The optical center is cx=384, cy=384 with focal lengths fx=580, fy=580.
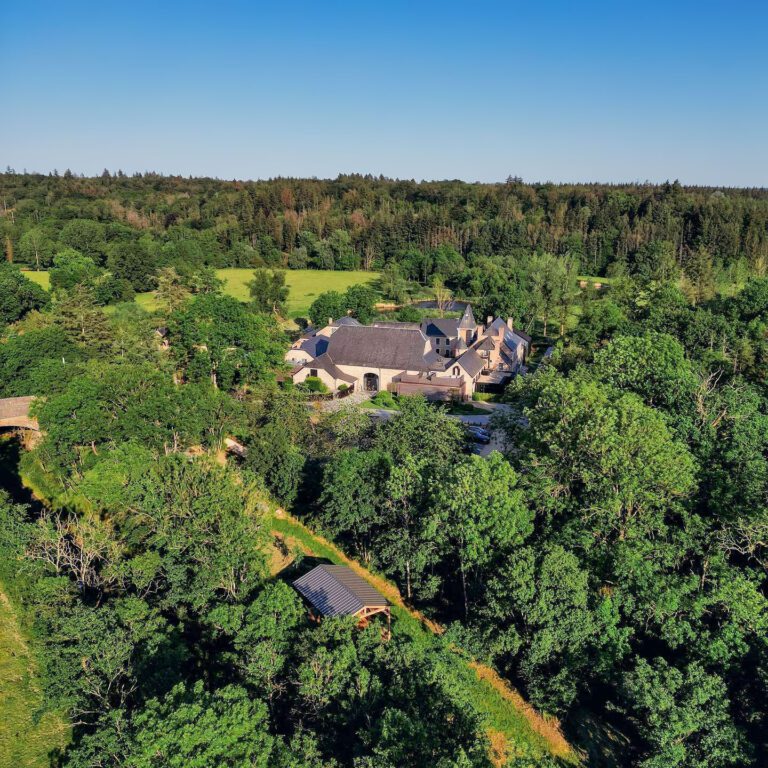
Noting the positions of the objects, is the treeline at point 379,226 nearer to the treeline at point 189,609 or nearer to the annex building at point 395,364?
the annex building at point 395,364

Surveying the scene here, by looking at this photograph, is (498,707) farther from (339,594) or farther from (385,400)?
(385,400)

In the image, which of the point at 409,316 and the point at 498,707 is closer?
the point at 498,707

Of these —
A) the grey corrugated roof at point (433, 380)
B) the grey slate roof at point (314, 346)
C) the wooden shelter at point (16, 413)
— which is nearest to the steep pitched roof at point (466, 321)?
the grey corrugated roof at point (433, 380)

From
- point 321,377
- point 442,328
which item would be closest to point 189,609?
point 321,377

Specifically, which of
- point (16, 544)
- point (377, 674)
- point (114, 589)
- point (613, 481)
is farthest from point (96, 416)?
point (613, 481)

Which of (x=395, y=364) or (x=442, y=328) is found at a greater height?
(x=442, y=328)

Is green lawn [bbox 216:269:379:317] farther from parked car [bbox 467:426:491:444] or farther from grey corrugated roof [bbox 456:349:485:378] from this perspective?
parked car [bbox 467:426:491:444]

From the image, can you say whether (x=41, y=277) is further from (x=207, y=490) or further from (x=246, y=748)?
(x=246, y=748)

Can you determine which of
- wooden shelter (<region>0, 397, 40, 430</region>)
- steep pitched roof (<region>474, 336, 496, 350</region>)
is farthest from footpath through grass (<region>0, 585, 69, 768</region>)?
steep pitched roof (<region>474, 336, 496, 350</region>)
